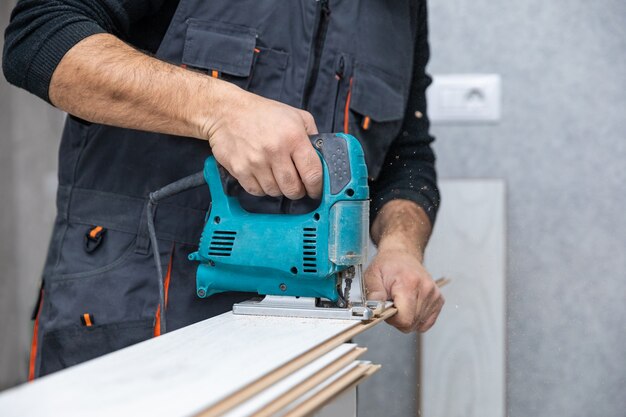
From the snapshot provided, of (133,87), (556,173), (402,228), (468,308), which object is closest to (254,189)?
(133,87)

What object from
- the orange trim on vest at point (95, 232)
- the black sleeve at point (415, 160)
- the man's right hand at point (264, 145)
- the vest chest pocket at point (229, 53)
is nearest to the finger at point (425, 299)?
A: the black sleeve at point (415, 160)

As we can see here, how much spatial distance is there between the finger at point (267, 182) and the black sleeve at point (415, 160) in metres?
0.52

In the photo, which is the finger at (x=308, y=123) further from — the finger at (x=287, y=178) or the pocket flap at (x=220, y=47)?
the pocket flap at (x=220, y=47)

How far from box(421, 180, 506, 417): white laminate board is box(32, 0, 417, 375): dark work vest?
79cm

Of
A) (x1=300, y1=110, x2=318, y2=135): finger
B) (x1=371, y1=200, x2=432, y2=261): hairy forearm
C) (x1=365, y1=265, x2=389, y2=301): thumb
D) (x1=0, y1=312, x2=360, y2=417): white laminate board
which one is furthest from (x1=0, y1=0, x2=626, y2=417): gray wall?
(x1=0, y1=312, x2=360, y2=417): white laminate board

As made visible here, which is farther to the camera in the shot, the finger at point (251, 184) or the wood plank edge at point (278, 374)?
the finger at point (251, 184)

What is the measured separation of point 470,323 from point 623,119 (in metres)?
0.70

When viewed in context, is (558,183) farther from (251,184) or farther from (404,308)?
(251,184)

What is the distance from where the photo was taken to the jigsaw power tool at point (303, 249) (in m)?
1.03

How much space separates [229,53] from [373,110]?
0.32m

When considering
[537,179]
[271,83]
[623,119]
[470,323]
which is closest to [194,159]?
[271,83]

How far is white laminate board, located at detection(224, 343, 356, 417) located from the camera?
25.0 inches

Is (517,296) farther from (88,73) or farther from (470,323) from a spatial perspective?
(88,73)

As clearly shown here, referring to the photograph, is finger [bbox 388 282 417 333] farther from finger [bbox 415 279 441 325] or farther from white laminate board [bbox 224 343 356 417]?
white laminate board [bbox 224 343 356 417]
